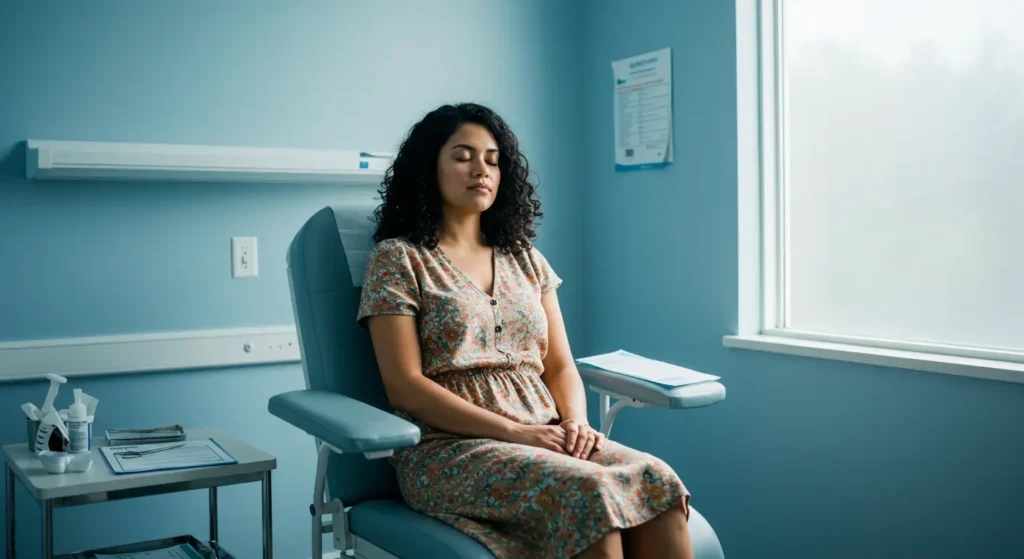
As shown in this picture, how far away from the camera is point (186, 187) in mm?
2369

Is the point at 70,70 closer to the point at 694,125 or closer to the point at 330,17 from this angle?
the point at 330,17

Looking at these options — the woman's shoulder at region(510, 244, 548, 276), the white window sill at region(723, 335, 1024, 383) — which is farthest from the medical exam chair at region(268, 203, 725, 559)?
the white window sill at region(723, 335, 1024, 383)

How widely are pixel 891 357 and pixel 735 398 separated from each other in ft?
1.68

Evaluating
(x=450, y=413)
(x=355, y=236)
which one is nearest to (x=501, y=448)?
(x=450, y=413)

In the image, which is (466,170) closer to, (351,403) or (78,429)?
(351,403)

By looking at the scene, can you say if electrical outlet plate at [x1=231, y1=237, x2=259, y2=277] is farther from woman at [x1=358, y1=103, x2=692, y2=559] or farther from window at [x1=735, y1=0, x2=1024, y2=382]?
window at [x1=735, y1=0, x2=1024, y2=382]

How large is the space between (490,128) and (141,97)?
0.90 metres

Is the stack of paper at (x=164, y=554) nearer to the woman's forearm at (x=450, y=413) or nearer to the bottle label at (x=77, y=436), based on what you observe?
the bottle label at (x=77, y=436)

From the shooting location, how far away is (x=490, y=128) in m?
2.07

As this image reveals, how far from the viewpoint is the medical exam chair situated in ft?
5.22

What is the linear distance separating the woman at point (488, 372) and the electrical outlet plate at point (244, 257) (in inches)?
22.0

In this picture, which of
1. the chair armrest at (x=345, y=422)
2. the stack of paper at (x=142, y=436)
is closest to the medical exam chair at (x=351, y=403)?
the chair armrest at (x=345, y=422)

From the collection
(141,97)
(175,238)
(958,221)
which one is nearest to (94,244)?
(175,238)

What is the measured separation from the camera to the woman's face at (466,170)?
2.01m
